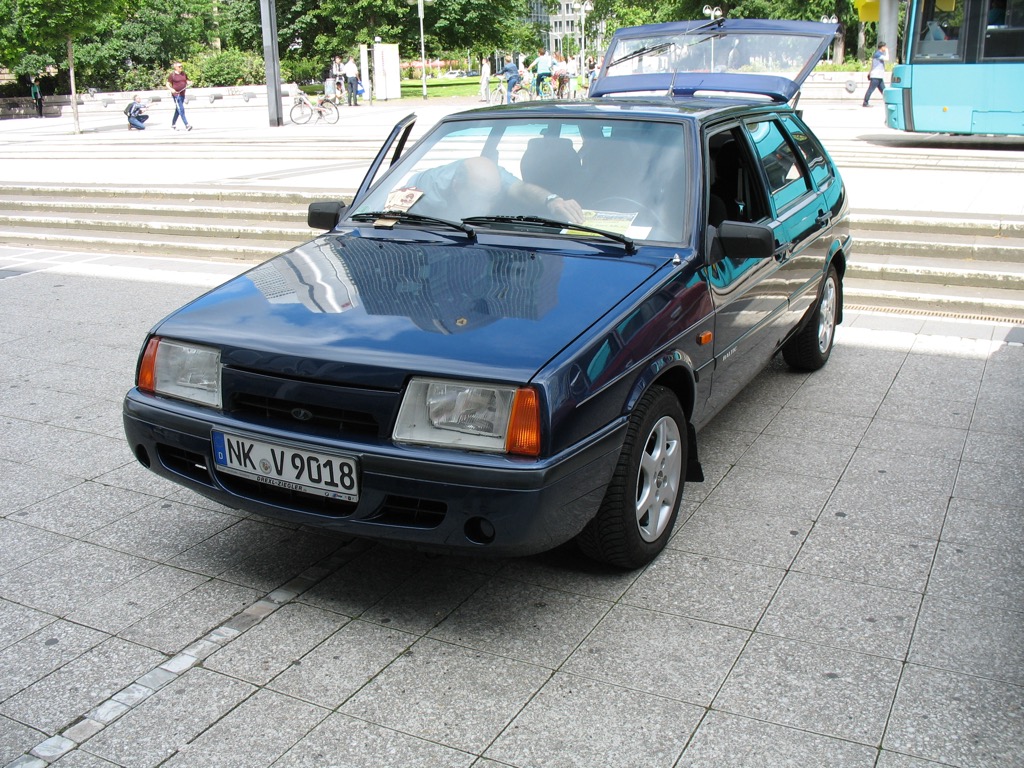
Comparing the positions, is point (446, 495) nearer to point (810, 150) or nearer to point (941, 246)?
point (810, 150)

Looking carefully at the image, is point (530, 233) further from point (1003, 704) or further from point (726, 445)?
point (1003, 704)

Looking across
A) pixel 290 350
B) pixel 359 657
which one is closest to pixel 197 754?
pixel 359 657

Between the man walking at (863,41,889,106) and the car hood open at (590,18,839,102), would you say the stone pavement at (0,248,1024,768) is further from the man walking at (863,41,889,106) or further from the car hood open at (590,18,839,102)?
the man walking at (863,41,889,106)

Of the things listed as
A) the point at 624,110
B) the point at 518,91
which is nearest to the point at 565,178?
the point at 624,110

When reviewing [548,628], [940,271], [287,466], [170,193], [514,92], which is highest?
[514,92]

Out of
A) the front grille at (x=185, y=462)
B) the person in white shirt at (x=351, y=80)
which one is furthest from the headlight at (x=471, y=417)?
the person in white shirt at (x=351, y=80)

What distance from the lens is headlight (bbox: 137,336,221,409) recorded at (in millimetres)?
3393

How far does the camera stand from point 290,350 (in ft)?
10.5

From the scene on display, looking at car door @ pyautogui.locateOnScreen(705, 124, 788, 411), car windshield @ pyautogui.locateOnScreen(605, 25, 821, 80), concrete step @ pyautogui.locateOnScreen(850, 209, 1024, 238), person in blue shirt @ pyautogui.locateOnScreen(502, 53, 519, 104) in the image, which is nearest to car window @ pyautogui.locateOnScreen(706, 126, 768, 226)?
car door @ pyautogui.locateOnScreen(705, 124, 788, 411)

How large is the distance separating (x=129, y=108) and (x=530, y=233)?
1096 inches

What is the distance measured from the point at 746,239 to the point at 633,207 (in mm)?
474

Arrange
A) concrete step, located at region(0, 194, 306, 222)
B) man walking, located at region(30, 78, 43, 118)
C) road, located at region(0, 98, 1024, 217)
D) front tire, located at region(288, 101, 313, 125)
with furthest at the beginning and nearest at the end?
man walking, located at region(30, 78, 43, 118), front tire, located at region(288, 101, 313, 125), concrete step, located at region(0, 194, 306, 222), road, located at region(0, 98, 1024, 217)

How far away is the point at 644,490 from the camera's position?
3.56 m

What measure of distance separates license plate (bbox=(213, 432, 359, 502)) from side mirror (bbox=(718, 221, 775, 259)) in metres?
1.80
